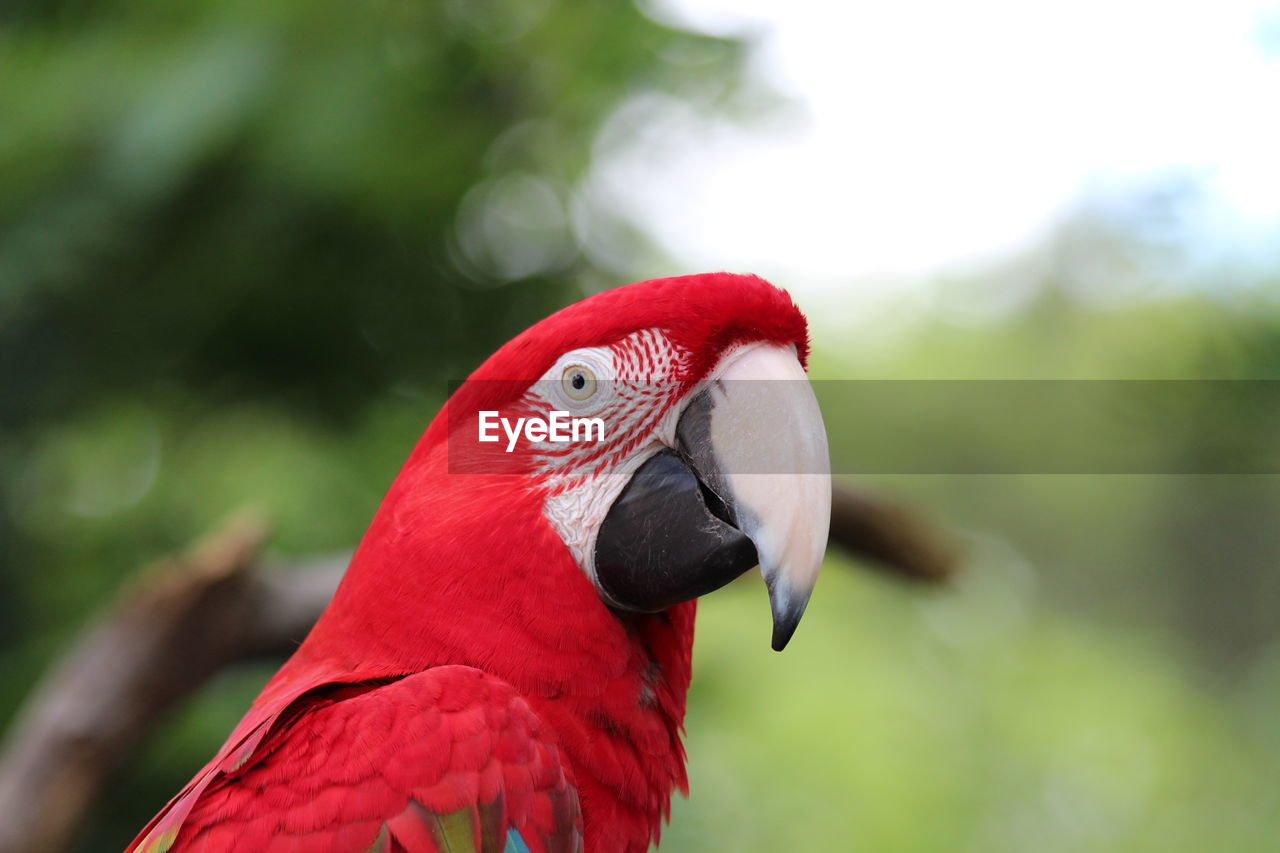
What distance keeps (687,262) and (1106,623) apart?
3552mm

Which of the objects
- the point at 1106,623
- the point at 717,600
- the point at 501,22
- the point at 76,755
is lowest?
the point at 1106,623

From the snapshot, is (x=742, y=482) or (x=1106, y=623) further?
(x=1106, y=623)

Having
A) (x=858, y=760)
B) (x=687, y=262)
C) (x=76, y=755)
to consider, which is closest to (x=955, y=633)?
(x=858, y=760)

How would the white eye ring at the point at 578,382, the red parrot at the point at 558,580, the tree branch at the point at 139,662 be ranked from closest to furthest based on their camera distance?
the red parrot at the point at 558,580 < the white eye ring at the point at 578,382 < the tree branch at the point at 139,662

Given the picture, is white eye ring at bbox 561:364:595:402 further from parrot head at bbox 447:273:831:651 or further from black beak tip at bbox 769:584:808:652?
black beak tip at bbox 769:584:808:652

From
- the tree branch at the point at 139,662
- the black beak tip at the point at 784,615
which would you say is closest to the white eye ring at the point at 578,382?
the black beak tip at the point at 784,615

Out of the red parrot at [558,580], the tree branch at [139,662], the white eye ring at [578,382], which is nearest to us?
the red parrot at [558,580]

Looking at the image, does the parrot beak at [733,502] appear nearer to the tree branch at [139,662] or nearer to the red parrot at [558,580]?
the red parrot at [558,580]

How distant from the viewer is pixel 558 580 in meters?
0.92

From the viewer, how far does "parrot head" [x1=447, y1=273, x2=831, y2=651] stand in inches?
34.8

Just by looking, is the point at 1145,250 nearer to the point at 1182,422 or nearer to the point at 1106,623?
the point at 1182,422

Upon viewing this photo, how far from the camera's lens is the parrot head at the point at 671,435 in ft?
2.90

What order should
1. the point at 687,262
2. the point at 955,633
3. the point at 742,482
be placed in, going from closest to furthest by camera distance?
the point at 742,482 → the point at 687,262 → the point at 955,633

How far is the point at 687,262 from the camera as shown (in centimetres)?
289
